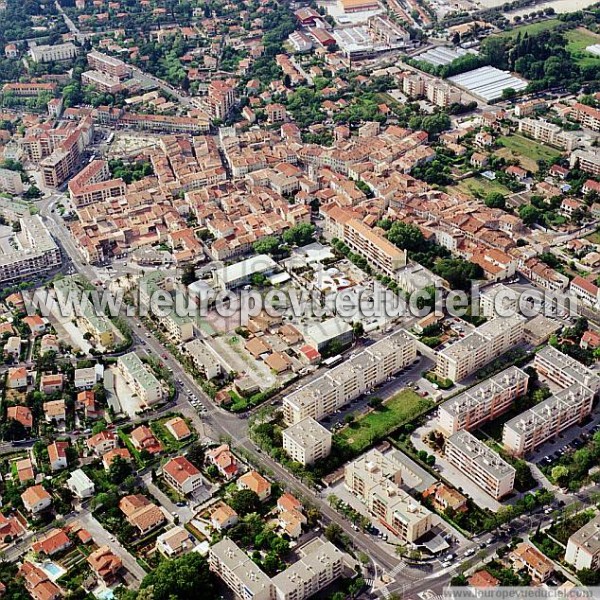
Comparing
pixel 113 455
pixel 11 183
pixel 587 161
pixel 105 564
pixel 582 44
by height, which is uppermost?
pixel 582 44

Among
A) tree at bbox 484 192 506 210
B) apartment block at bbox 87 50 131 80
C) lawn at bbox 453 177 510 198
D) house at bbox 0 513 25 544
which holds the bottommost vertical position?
house at bbox 0 513 25 544

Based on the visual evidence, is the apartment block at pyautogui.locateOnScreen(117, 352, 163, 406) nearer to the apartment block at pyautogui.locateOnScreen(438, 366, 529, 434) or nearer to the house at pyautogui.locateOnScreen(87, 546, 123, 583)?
the house at pyautogui.locateOnScreen(87, 546, 123, 583)

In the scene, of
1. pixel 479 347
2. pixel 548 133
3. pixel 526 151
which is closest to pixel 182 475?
pixel 479 347

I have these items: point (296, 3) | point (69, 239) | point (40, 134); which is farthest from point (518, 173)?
point (296, 3)

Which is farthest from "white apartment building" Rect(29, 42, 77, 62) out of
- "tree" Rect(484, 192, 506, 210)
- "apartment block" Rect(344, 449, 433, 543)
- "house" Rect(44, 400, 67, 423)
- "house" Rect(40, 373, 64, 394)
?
"apartment block" Rect(344, 449, 433, 543)

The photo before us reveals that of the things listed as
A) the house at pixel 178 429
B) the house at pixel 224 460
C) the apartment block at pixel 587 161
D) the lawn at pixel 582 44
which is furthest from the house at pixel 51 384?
the lawn at pixel 582 44

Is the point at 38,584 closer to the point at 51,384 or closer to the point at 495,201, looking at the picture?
the point at 51,384

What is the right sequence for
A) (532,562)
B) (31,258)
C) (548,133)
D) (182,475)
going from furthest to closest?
(548,133), (31,258), (182,475), (532,562)
